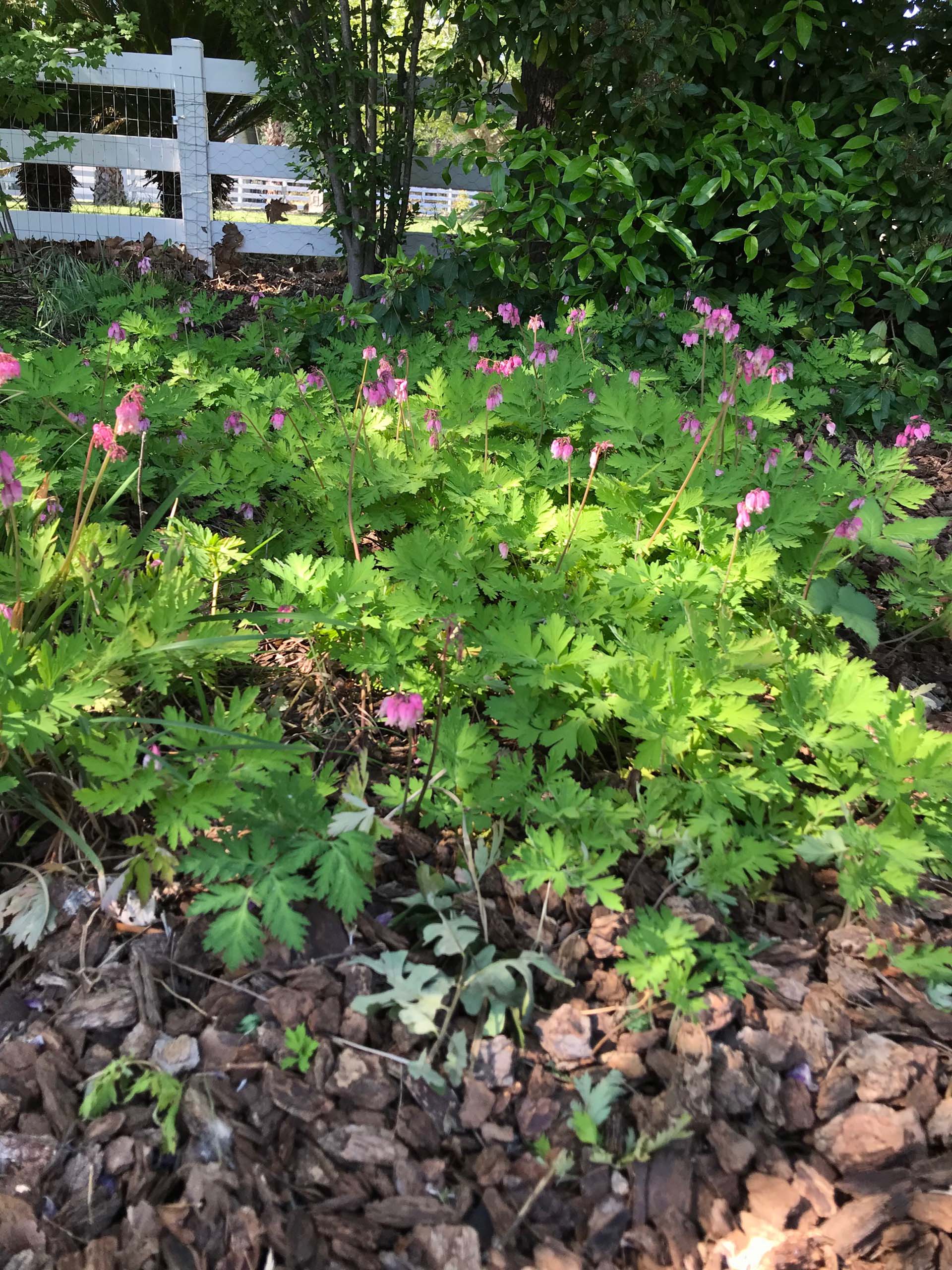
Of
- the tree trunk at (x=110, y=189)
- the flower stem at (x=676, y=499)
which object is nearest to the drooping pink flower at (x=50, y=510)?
the flower stem at (x=676, y=499)

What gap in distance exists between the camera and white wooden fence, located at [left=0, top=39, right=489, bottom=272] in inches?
297

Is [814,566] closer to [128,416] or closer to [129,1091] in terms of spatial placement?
[128,416]

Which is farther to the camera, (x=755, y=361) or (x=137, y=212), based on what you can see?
(x=137, y=212)

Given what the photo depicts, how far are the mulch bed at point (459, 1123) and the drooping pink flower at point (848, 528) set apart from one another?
1.26 metres

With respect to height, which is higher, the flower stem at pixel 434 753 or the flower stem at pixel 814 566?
the flower stem at pixel 814 566

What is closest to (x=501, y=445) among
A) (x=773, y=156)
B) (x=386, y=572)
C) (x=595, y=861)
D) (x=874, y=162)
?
(x=386, y=572)

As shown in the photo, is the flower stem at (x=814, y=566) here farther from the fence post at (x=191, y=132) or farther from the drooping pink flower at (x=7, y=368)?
the fence post at (x=191, y=132)

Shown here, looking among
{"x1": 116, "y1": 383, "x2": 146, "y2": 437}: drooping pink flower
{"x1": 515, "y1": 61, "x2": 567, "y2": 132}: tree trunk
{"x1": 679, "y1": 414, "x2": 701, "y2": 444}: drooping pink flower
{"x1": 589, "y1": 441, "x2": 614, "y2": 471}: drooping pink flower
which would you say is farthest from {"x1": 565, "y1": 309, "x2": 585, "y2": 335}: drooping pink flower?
{"x1": 116, "y1": 383, "x2": 146, "y2": 437}: drooping pink flower

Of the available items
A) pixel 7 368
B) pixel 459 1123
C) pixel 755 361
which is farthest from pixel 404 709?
pixel 755 361

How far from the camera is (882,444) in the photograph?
4867 mm

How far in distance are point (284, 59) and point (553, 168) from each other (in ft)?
8.77

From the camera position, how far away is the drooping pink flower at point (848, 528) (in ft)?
8.18

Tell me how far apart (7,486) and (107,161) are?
25.0ft

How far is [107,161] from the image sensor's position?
309 inches
